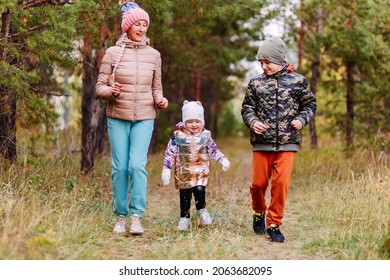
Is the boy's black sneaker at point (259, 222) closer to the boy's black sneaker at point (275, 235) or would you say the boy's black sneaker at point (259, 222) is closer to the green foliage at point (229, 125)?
the boy's black sneaker at point (275, 235)

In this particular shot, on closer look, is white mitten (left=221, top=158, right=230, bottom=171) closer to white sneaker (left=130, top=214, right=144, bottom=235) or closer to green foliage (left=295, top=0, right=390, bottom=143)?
white sneaker (left=130, top=214, right=144, bottom=235)

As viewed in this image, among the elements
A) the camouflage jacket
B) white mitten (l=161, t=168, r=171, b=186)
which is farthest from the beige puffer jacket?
the camouflage jacket

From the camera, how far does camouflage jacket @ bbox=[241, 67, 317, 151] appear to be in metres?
6.32

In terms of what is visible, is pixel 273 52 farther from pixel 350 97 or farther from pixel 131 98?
pixel 350 97

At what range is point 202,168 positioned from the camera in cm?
671

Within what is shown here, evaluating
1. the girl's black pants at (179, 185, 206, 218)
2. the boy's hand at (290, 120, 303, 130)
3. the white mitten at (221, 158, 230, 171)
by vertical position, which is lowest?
the girl's black pants at (179, 185, 206, 218)

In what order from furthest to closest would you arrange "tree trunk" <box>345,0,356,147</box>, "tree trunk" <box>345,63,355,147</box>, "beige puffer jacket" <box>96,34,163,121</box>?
"tree trunk" <box>345,63,355,147</box>
"tree trunk" <box>345,0,356,147</box>
"beige puffer jacket" <box>96,34,163,121</box>

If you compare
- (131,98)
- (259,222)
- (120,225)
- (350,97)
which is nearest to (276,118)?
(259,222)

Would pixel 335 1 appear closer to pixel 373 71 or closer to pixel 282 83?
pixel 373 71

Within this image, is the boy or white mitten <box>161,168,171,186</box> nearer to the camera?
the boy

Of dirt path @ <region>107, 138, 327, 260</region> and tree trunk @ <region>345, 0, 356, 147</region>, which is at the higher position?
tree trunk @ <region>345, 0, 356, 147</region>

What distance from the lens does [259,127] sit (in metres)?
6.28

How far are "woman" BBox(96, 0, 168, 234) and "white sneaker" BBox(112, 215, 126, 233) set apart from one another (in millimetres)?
11
